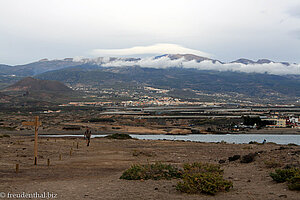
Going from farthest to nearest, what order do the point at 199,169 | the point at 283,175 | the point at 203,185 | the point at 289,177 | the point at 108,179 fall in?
1. the point at 199,169
2. the point at 108,179
3. the point at 283,175
4. the point at 289,177
5. the point at 203,185

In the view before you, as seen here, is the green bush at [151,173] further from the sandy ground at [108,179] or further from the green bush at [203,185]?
the green bush at [203,185]

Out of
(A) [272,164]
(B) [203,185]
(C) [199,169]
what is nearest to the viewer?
(B) [203,185]

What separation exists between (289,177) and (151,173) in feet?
14.5

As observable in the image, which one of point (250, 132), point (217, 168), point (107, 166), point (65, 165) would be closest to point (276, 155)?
point (217, 168)

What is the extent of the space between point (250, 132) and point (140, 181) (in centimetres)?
5915

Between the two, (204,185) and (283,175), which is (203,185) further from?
(283,175)

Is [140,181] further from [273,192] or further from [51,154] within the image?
[51,154]

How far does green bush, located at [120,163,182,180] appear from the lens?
12.8 m

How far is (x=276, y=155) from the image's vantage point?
16.4m

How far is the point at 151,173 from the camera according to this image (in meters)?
13.1

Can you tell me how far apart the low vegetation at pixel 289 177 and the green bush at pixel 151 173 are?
320cm

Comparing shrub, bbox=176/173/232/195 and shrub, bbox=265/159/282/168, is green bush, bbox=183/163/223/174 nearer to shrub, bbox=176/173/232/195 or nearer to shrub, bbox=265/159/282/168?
shrub, bbox=176/173/232/195

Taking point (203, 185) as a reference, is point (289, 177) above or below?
above

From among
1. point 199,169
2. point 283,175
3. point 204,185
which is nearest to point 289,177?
point 283,175
